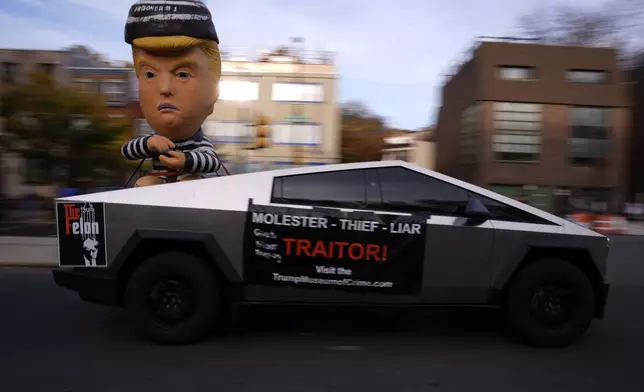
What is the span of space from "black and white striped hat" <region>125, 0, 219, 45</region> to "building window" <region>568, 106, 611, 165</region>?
24.2 m

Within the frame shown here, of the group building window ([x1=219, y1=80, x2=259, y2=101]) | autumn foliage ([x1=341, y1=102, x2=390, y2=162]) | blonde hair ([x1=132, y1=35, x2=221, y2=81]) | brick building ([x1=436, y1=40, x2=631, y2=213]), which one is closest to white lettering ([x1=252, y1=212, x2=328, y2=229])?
blonde hair ([x1=132, y1=35, x2=221, y2=81])

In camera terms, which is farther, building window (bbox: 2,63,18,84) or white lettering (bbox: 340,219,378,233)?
building window (bbox: 2,63,18,84)

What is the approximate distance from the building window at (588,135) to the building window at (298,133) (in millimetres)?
13002

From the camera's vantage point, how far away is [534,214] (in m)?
4.80

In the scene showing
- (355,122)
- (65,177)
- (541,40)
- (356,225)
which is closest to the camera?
(356,225)

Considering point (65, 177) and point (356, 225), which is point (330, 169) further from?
point (65, 177)

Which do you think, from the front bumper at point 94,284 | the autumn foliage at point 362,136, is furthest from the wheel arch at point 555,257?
the autumn foliage at point 362,136

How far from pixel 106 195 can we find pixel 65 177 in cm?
1473

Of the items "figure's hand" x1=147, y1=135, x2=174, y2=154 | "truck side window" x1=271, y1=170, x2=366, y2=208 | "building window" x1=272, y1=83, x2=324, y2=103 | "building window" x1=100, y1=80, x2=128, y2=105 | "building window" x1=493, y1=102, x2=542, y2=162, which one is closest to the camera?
"truck side window" x1=271, y1=170, x2=366, y2=208

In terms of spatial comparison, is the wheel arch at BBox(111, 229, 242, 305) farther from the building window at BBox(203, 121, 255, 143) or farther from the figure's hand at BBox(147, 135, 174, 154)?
the building window at BBox(203, 121, 255, 143)

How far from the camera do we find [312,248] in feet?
15.0

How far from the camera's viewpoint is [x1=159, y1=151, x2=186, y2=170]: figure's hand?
746 centimetres

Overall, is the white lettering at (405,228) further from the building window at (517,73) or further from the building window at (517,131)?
the building window at (517,73)

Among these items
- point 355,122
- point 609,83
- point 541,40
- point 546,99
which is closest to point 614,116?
point 609,83
